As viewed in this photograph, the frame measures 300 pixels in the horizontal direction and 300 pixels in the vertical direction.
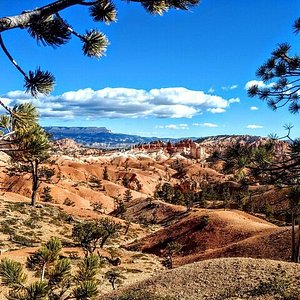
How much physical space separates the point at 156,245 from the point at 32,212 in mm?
15790

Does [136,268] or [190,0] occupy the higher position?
[190,0]

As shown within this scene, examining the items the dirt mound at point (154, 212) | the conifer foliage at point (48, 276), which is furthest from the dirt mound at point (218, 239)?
the conifer foliage at point (48, 276)

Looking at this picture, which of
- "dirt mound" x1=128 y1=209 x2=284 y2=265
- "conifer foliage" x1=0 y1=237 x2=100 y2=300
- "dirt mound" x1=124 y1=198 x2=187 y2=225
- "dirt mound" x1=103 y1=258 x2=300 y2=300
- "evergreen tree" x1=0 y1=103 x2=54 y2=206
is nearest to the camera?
"evergreen tree" x1=0 y1=103 x2=54 y2=206

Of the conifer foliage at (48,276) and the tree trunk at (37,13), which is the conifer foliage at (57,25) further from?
the conifer foliage at (48,276)

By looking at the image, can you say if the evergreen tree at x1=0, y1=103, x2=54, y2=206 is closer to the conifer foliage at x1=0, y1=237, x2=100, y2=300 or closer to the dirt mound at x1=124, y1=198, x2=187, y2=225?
the conifer foliage at x1=0, y1=237, x2=100, y2=300

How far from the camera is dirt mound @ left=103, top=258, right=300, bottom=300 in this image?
16031 mm

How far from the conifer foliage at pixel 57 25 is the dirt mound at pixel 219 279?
498 inches

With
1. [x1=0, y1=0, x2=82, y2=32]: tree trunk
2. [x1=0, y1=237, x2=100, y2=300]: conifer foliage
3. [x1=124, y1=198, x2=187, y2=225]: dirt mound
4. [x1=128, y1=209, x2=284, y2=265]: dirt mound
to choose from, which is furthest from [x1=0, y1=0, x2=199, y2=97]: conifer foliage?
[x1=124, y1=198, x2=187, y2=225]: dirt mound

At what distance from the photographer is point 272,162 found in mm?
8758

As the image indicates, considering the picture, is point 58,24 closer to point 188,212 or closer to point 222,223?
point 222,223

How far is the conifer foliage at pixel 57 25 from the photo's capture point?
15.1 feet

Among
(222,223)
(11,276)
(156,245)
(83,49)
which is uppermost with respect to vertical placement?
(83,49)

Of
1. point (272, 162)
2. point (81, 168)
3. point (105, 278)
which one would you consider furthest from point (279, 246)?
point (81, 168)

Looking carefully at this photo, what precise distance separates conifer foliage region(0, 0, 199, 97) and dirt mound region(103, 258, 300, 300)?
41.5 ft
